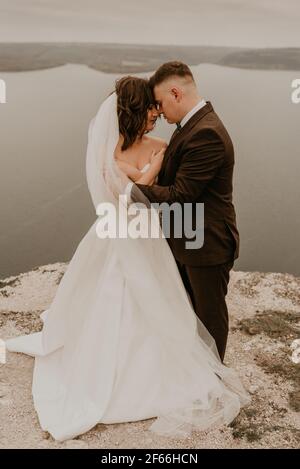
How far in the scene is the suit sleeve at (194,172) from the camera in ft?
10.7

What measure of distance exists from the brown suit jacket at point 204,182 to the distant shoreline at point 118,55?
12281mm

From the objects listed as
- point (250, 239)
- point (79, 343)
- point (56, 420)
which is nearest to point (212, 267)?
point (79, 343)

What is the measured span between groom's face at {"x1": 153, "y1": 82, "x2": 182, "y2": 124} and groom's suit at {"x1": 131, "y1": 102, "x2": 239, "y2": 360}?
0.10 metres

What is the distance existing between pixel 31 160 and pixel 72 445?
9.75 metres

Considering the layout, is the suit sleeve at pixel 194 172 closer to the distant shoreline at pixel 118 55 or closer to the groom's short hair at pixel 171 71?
the groom's short hair at pixel 171 71

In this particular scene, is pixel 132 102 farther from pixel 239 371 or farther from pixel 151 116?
pixel 239 371

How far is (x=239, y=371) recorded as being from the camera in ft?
14.4

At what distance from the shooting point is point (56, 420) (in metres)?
3.52

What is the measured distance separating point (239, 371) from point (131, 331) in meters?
1.24

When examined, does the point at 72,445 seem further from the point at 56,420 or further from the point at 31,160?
the point at 31,160

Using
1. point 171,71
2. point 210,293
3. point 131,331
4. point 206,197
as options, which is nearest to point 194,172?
point 206,197

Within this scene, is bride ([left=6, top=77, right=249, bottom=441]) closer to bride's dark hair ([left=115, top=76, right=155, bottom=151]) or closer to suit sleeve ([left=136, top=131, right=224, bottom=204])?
bride's dark hair ([left=115, top=76, right=155, bottom=151])
